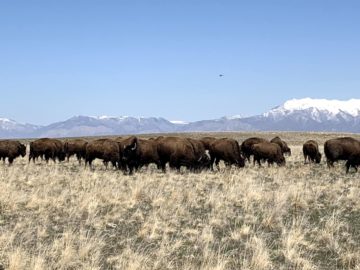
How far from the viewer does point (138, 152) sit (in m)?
25.3

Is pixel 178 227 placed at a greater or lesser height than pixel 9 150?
lesser

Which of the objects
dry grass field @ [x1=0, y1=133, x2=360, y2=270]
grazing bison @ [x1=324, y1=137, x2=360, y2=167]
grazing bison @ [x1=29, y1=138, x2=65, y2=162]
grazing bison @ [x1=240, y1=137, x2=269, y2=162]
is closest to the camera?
dry grass field @ [x1=0, y1=133, x2=360, y2=270]

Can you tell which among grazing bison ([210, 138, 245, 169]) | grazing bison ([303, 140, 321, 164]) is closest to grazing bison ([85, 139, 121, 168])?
grazing bison ([210, 138, 245, 169])

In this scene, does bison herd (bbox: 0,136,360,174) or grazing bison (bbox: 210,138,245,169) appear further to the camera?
grazing bison (bbox: 210,138,245,169)

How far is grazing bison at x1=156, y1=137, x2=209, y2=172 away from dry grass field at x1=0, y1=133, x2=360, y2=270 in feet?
22.2

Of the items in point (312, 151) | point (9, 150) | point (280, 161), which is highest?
point (9, 150)

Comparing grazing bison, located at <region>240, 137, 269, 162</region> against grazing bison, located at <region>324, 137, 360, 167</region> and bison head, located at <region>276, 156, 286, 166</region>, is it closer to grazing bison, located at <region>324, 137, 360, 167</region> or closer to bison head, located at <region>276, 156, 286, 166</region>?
bison head, located at <region>276, 156, 286, 166</region>

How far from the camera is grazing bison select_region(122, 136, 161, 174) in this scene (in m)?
25.3

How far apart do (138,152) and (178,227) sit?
44.6 feet

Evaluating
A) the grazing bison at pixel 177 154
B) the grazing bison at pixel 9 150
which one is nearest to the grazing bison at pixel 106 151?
the grazing bison at pixel 177 154

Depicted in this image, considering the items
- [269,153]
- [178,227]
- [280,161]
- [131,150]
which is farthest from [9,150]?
[178,227]

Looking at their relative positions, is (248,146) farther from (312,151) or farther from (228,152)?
(228,152)

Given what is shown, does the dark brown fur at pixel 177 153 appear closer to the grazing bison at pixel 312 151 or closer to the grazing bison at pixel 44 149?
the grazing bison at pixel 312 151

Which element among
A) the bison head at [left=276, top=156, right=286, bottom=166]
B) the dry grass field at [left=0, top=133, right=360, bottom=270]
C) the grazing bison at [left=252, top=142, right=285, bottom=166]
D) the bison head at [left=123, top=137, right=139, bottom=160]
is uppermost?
the bison head at [left=123, top=137, right=139, bottom=160]
